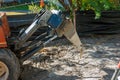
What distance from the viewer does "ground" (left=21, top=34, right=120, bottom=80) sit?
5.94 meters

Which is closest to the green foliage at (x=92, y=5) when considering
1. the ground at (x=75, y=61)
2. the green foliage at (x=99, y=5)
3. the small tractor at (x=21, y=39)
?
the green foliage at (x=99, y=5)

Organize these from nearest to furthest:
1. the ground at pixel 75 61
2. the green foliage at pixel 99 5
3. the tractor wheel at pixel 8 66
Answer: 1. the tractor wheel at pixel 8 66
2. the ground at pixel 75 61
3. the green foliage at pixel 99 5

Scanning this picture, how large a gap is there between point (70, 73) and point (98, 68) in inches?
22.4

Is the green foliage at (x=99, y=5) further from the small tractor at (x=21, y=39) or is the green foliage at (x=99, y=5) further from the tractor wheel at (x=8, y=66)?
the tractor wheel at (x=8, y=66)

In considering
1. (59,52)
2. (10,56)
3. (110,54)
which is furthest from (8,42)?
(110,54)

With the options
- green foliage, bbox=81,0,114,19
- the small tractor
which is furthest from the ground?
green foliage, bbox=81,0,114,19

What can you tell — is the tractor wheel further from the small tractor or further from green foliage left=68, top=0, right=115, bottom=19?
green foliage left=68, top=0, right=115, bottom=19

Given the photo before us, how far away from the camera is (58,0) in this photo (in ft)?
26.2

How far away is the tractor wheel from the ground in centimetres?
57

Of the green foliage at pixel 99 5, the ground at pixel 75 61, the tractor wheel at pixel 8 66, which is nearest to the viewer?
the tractor wheel at pixel 8 66

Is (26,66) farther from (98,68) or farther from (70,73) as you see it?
(98,68)

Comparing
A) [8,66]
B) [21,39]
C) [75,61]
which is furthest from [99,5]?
[8,66]

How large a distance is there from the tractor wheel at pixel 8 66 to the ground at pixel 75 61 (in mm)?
572

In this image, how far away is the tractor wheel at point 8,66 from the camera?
5.37 meters
